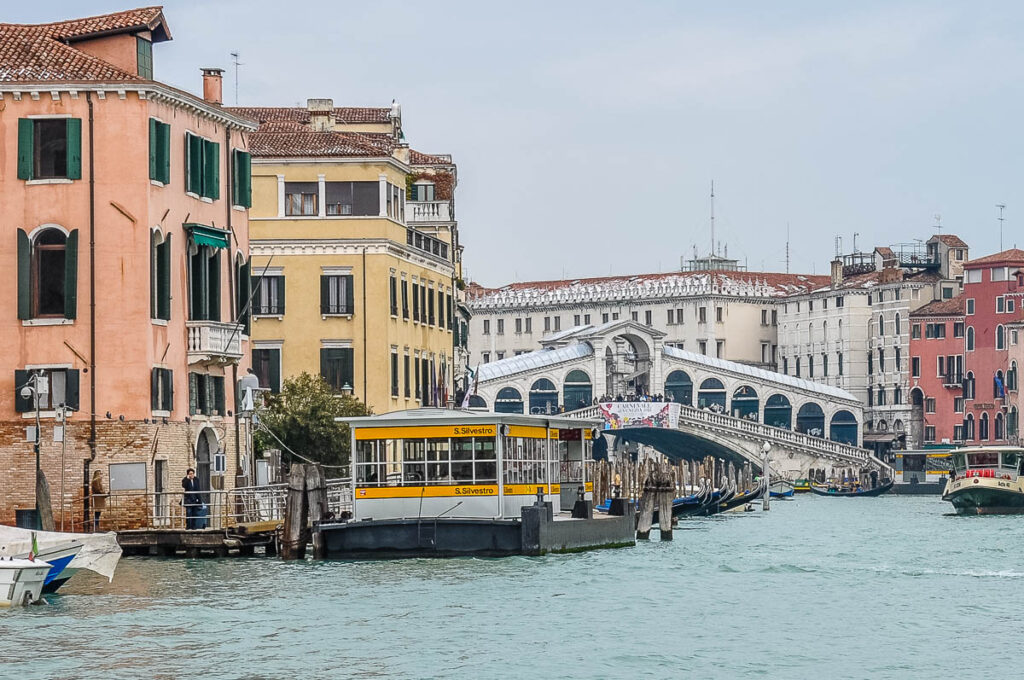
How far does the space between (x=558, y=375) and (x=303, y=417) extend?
5819 cm

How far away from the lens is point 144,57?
117 feet

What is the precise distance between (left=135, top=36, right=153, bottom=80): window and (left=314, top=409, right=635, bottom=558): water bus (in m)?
6.58

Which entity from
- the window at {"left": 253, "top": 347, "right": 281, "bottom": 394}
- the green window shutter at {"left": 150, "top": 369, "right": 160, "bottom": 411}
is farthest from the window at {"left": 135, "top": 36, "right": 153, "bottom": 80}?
the window at {"left": 253, "top": 347, "right": 281, "bottom": 394}

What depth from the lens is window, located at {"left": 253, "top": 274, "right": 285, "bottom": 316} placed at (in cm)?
4831

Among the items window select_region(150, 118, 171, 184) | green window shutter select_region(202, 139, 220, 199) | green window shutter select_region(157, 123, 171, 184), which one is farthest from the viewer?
green window shutter select_region(202, 139, 220, 199)

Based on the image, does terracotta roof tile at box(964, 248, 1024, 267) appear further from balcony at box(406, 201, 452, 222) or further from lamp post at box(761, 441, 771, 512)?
balcony at box(406, 201, 452, 222)

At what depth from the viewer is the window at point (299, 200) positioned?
48.5 metres

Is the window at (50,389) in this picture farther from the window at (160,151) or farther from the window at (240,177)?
the window at (240,177)

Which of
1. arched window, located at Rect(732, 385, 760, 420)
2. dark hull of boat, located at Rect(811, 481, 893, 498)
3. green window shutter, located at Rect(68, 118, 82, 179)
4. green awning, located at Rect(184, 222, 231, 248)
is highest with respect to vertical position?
green window shutter, located at Rect(68, 118, 82, 179)

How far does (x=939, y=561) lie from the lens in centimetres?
3884

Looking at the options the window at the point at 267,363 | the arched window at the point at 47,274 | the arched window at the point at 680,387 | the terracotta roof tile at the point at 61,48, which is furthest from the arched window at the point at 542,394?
the arched window at the point at 47,274

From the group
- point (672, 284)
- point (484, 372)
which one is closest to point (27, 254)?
point (484, 372)

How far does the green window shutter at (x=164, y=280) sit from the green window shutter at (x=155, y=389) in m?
0.93

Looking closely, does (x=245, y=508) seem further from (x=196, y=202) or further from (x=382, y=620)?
(x=382, y=620)
